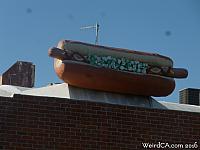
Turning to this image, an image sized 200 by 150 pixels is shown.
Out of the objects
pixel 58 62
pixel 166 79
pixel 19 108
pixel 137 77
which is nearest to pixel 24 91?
pixel 58 62

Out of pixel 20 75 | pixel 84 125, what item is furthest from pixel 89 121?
pixel 20 75

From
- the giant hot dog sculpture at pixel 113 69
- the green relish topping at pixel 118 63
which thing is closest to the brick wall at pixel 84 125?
the giant hot dog sculpture at pixel 113 69

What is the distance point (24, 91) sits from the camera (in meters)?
Result: 12.2

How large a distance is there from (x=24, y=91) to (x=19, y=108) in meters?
2.06

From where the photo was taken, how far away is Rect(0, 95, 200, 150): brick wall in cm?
1012

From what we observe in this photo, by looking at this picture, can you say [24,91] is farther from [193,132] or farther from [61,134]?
[193,132]

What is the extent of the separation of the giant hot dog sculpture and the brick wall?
Result: 0.81 metres

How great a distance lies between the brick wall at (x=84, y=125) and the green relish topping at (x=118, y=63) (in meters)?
1.18

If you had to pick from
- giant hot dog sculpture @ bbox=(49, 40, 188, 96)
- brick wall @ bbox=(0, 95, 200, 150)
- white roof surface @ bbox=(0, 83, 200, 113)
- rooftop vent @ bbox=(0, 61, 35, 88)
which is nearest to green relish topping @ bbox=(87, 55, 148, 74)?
giant hot dog sculpture @ bbox=(49, 40, 188, 96)

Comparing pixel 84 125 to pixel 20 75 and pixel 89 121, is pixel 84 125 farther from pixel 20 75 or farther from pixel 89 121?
pixel 20 75

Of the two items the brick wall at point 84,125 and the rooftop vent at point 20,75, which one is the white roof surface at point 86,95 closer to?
the brick wall at point 84,125

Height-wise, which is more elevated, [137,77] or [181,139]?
[137,77]

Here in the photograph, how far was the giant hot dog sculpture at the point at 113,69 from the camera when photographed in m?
11.5

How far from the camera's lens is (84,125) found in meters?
10.8
